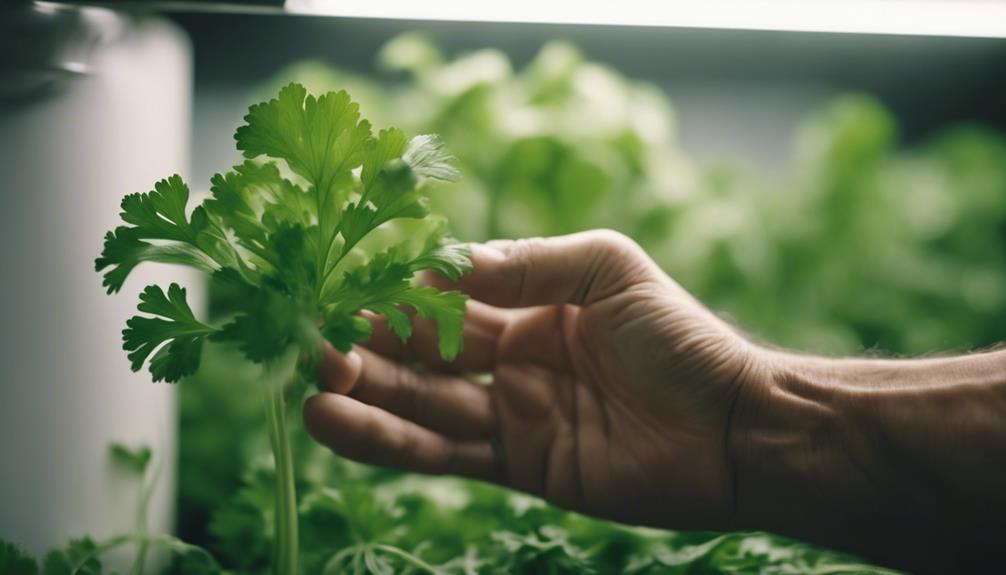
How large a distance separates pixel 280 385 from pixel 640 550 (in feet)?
1.21

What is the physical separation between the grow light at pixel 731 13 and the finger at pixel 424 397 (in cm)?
40

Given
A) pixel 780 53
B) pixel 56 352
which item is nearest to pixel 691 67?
pixel 780 53

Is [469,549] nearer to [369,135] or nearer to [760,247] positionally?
[369,135]

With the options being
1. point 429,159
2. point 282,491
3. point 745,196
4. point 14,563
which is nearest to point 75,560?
point 14,563

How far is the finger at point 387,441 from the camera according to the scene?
2.11 feet

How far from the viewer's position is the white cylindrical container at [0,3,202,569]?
0.64 metres

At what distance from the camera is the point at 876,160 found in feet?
4.30

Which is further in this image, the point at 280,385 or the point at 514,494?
the point at 514,494

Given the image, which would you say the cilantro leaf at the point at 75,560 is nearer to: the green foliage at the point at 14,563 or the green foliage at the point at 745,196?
the green foliage at the point at 14,563

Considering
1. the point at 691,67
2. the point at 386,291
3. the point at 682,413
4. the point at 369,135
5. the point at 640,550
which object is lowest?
the point at 640,550

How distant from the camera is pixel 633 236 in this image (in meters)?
1.11

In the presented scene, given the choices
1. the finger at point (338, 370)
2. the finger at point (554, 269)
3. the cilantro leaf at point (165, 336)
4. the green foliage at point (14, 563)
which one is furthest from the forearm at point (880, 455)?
the green foliage at point (14, 563)

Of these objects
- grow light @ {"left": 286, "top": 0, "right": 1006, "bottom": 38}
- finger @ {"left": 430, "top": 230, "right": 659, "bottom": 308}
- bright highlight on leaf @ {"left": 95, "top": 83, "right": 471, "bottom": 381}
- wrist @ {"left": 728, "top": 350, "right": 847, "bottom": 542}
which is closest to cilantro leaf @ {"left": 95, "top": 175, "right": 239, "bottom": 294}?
bright highlight on leaf @ {"left": 95, "top": 83, "right": 471, "bottom": 381}

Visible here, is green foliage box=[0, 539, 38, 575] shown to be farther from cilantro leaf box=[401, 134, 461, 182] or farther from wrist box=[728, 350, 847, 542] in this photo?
wrist box=[728, 350, 847, 542]
